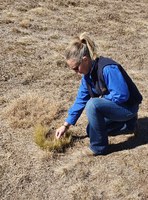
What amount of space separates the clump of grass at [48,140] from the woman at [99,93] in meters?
0.08

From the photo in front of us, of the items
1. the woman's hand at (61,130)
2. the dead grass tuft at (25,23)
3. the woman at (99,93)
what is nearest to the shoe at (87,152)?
the woman at (99,93)

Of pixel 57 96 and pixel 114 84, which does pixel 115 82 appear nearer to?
pixel 114 84

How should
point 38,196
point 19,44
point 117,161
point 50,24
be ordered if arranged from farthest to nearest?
point 50,24 < point 19,44 < point 117,161 < point 38,196

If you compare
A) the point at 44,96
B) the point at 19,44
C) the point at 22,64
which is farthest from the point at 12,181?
the point at 19,44

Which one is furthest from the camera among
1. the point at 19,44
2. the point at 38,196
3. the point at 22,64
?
the point at 19,44

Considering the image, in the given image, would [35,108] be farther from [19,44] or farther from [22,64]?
[19,44]

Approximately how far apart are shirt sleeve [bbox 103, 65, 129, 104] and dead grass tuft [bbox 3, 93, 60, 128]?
121 centimetres

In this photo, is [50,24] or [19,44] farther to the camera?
[50,24]

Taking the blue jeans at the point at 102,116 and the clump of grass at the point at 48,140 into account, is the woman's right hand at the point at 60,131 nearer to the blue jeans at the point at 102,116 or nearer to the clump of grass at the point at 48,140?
the clump of grass at the point at 48,140

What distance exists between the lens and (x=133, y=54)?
23.9 ft

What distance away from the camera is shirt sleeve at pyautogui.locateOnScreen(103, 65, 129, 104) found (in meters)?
4.08

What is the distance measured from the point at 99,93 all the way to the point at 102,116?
0.75 ft

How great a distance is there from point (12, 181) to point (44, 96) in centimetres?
173

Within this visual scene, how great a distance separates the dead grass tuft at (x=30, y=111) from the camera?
502 centimetres
